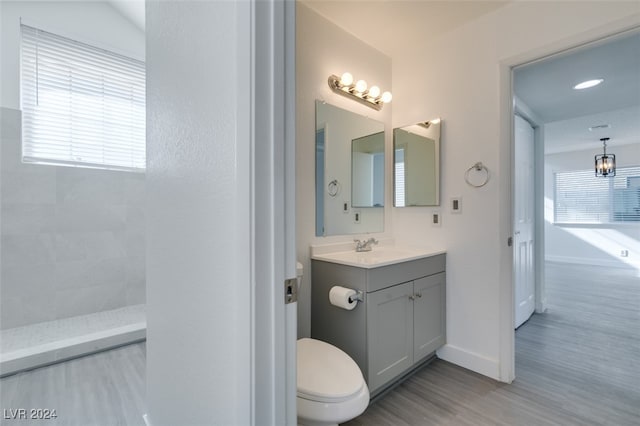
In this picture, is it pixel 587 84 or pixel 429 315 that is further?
pixel 587 84

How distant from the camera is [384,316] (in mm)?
1756

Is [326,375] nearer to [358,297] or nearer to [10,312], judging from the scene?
[358,297]

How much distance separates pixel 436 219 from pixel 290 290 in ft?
6.07

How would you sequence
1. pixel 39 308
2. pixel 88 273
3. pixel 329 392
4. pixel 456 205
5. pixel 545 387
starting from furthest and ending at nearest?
1. pixel 88 273
2. pixel 39 308
3. pixel 456 205
4. pixel 545 387
5. pixel 329 392

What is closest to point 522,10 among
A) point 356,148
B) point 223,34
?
point 356,148

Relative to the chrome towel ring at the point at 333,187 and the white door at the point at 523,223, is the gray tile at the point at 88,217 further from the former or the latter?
the white door at the point at 523,223

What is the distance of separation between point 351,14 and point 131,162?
2.57 m

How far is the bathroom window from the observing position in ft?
18.6

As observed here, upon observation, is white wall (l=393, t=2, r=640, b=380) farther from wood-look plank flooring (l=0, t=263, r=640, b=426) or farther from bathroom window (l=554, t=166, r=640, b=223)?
bathroom window (l=554, t=166, r=640, b=223)

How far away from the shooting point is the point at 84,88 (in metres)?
2.85

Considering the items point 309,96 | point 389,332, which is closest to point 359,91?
point 309,96

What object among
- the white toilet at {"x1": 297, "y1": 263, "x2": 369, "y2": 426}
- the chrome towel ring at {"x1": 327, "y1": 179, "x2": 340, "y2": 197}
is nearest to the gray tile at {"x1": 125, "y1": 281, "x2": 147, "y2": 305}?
the chrome towel ring at {"x1": 327, "y1": 179, "x2": 340, "y2": 197}

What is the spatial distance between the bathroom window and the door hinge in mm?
7694

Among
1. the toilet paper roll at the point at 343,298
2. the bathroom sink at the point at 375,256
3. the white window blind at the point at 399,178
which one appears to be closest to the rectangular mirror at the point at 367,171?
the white window blind at the point at 399,178
